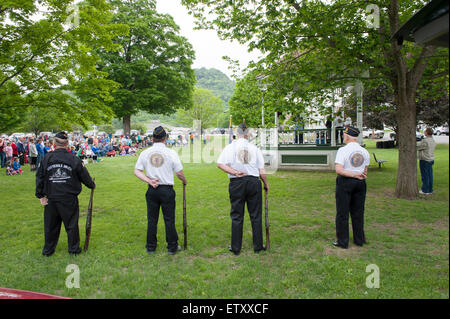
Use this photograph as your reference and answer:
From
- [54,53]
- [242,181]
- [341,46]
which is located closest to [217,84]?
[54,53]

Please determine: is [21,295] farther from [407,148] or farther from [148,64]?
[148,64]

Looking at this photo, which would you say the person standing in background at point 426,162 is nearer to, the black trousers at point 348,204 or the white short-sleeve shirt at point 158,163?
the black trousers at point 348,204

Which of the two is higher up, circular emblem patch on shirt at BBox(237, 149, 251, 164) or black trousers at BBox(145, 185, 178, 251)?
circular emblem patch on shirt at BBox(237, 149, 251, 164)

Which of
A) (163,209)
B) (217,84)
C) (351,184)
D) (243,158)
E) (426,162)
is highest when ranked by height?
(217,84)

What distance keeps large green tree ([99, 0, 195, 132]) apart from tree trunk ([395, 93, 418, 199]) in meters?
27.7

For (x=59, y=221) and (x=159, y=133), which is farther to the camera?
(x=59, y=221)

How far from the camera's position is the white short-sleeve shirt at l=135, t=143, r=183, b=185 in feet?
16.7

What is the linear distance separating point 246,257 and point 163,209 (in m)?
1.64

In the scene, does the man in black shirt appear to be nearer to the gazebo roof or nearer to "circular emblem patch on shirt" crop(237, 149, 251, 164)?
"circular emblem patch on shirt" crop(237, 149, 251, 164)

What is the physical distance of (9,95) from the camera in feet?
33.2

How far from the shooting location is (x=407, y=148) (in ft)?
30.8

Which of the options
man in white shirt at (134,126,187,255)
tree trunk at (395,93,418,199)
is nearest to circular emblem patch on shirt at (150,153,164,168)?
man in white shirt at (134,126,187,255)

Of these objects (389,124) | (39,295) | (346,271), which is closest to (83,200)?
(39,295)
